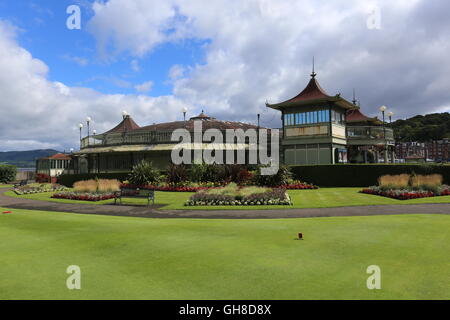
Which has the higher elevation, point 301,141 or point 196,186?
point 301,141

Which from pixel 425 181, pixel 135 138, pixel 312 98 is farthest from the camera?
pixel 135 138

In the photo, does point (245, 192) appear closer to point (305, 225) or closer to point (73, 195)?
point (305, 225)

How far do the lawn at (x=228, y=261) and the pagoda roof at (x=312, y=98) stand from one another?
2437 centimetres

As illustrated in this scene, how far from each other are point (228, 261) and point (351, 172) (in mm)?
26226

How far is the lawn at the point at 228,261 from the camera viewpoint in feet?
16.8

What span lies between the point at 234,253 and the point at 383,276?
3.18m

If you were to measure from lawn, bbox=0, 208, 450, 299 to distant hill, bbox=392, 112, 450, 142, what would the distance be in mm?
139283

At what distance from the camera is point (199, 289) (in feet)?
17.0

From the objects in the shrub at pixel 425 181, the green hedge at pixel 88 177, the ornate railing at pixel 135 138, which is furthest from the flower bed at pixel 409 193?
the green hedge at pixel 88 177

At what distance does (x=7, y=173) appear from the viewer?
50406mm

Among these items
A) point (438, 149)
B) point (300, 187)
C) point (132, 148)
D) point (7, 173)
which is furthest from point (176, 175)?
point (438, 149)

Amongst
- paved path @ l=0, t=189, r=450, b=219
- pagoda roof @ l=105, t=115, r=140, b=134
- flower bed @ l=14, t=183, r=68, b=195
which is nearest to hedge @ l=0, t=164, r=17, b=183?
pagoda roof @ l=105, t=115, r=140, b=134

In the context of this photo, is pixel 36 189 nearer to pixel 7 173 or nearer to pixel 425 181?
pixel 7 173

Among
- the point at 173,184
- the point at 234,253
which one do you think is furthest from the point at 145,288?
the point at 173,184
